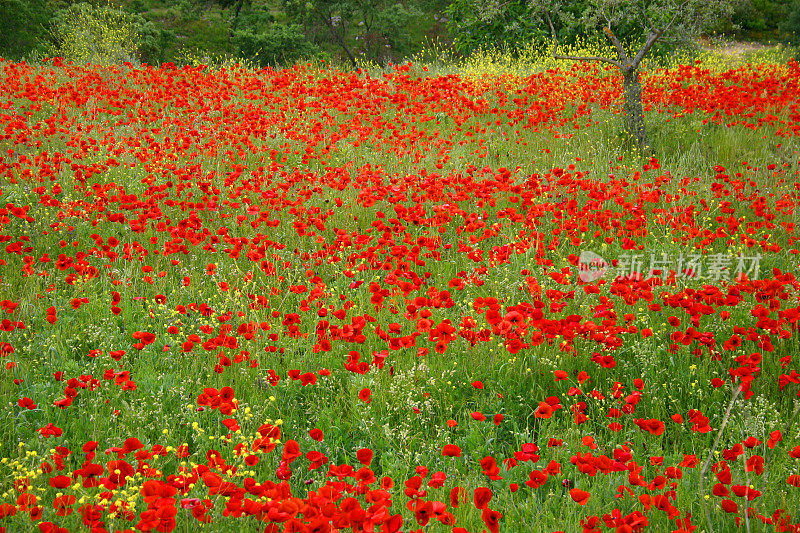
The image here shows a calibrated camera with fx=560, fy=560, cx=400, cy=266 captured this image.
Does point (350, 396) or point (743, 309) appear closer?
point (350, 396)

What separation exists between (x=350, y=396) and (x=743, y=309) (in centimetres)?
273

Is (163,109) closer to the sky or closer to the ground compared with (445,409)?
closer to the sky

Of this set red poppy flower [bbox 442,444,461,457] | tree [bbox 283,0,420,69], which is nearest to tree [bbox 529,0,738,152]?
red poppy flower [bbox 442,444,461,457]

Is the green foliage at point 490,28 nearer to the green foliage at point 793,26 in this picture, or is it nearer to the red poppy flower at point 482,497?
the red poppy flower at point 482,497

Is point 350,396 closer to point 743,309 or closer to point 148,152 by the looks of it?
point 743,309

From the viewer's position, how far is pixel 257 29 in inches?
1064

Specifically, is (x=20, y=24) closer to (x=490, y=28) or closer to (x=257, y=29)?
(x=257, y=29)

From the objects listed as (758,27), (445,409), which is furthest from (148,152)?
(758,27)

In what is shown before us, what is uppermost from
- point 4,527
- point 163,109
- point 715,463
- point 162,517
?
point 163,109

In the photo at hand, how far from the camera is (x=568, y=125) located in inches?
332

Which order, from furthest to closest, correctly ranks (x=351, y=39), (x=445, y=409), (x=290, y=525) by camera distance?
(x=351, y=39) → (x=445, y=409) → (x=290, y=525)
